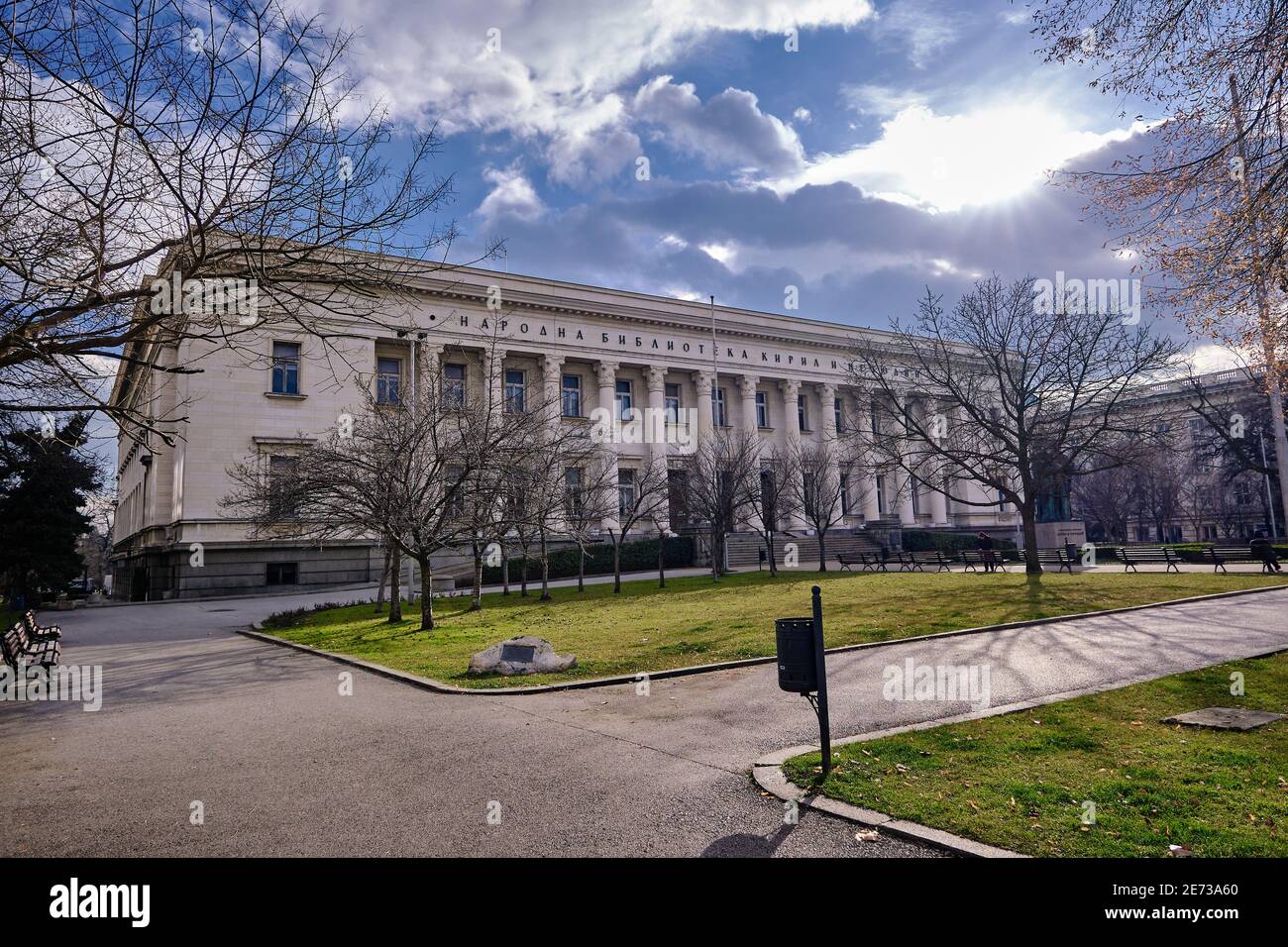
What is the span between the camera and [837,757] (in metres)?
6.27

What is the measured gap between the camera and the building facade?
1421 inches

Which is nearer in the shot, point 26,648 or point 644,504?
point 26,648

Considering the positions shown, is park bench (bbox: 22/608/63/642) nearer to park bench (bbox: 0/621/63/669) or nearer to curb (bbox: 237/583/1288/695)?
park bench (bbox: 0/621/63/669)

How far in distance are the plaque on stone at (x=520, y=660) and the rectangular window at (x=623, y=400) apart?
39198 millimetres

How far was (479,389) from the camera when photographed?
33.9m

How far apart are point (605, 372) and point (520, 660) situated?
3941 centimetres

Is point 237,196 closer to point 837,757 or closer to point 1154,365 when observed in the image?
point 837,757

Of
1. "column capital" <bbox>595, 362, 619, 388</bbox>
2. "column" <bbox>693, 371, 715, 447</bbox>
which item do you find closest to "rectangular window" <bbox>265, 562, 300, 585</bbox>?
"column capital" <bbox>595, 362, 619, 388</bbox>

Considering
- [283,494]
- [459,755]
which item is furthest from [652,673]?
[283,494]

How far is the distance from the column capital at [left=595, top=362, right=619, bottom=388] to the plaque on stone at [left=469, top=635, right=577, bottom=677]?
1532 inches

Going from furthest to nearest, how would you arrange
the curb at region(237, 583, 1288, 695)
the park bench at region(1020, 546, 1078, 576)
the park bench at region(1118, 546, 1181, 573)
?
the park bench at region(1118, 546, 1181, 573) → the park bench at region(1020, 546, 1078, 576) → the curb at region(237, 583, 1288, 695)

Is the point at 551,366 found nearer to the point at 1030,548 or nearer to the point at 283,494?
the point at 283,494

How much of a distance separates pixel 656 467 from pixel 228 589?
21.8m
